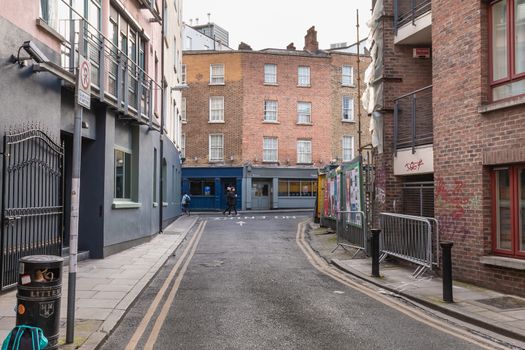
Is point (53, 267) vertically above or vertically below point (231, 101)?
below

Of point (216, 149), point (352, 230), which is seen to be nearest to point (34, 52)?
point (352, 230)

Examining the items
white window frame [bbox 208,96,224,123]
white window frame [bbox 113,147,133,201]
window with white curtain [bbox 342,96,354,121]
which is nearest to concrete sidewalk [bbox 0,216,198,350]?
white window frame [bbox 113,147,133,201]

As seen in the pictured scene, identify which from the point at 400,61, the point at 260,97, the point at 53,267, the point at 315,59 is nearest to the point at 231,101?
the point at 260,97

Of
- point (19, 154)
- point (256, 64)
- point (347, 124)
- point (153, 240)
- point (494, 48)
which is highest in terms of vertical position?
point (256, 64)

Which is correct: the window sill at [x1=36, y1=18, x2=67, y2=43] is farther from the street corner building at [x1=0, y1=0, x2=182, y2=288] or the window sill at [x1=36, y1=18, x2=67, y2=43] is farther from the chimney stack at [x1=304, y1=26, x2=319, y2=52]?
the chimney stack at [x1=304, y1=26, x2=319, y2=52]

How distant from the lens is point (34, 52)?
8477 mm

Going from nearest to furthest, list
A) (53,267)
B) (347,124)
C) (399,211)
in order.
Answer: (53,267), (399,211), (347,124)

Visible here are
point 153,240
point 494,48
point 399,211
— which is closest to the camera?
point 494,48

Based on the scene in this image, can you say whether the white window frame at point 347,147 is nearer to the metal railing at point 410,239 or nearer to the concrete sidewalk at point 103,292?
the concrete sidewalk at point 103,292

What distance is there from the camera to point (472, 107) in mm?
9523

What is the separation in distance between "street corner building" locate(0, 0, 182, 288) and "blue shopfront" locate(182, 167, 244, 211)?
1892 centimetres

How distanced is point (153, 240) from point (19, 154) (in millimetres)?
9075

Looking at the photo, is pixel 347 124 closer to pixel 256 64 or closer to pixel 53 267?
pixel 256 64

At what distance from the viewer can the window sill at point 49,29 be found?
361 inches
